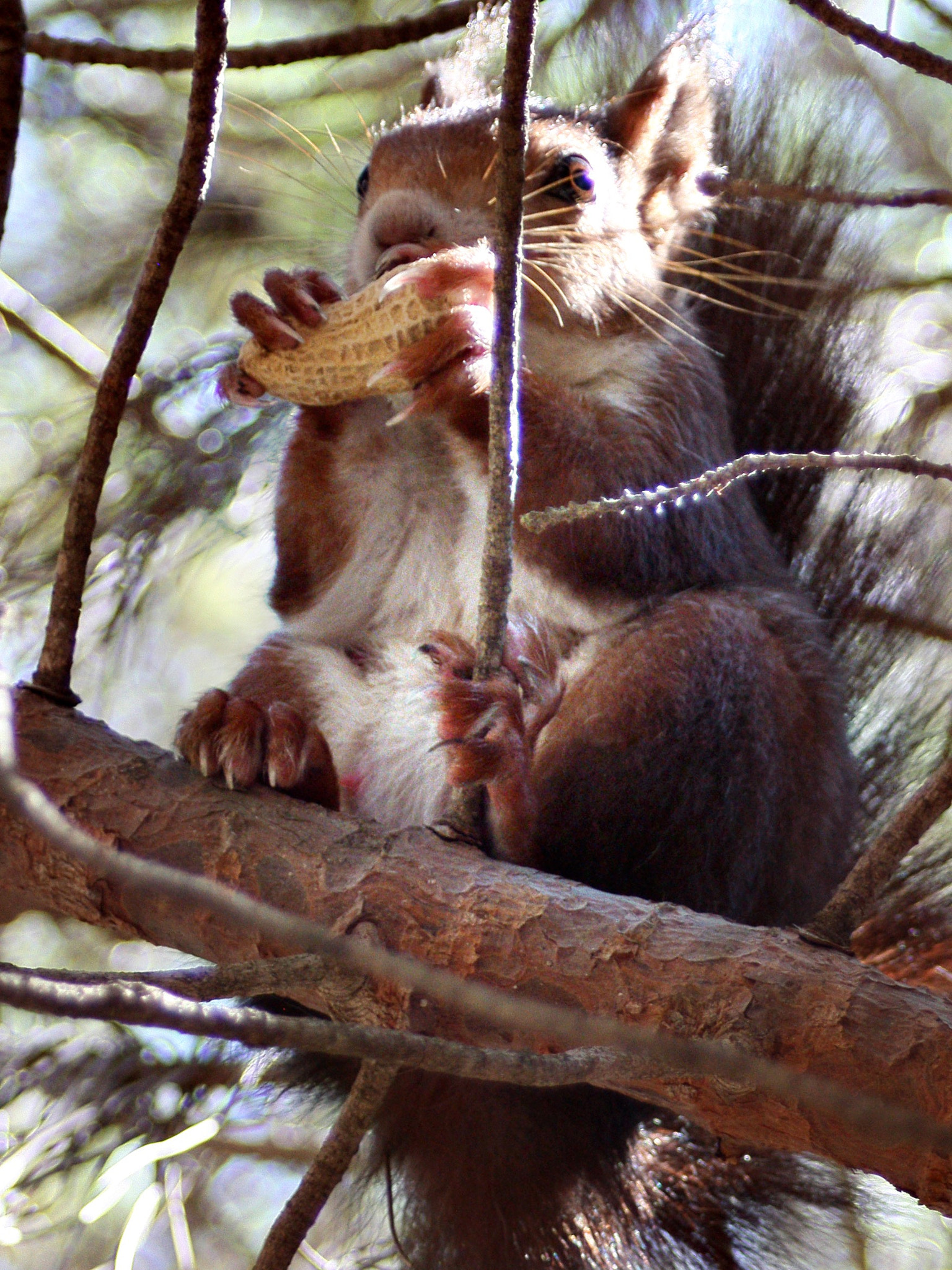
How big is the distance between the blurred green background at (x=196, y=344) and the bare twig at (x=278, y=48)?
87 cm

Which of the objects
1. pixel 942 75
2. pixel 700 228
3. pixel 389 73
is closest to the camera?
pixel 942 75

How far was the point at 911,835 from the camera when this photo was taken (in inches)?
45.6

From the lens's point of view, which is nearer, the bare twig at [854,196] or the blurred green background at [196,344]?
the bare twig at [854,196]

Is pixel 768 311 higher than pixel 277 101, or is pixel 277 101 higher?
pixel 277 101

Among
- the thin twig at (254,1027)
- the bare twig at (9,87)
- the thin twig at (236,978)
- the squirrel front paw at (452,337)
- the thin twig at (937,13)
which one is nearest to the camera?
the thin twig at (254,1027)

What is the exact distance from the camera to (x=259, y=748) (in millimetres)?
1514

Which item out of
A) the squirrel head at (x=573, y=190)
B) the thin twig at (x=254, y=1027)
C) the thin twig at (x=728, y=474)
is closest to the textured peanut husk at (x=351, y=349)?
the squirrel head at (x=573, y=190)

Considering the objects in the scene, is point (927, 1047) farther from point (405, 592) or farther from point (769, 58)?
point (769, 58)

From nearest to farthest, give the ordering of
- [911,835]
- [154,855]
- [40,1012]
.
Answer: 1. [40,1012]
2. [911,835]
3. [154,855]

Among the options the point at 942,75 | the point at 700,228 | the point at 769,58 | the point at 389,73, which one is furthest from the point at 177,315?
the point at 942,75

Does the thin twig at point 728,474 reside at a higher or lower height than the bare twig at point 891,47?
lower

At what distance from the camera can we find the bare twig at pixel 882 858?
3.76 ft

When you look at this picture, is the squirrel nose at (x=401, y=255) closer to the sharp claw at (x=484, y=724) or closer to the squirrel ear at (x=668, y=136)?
the squirrel ear at (x=668, y=136)

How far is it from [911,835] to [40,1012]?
85 centimetres
